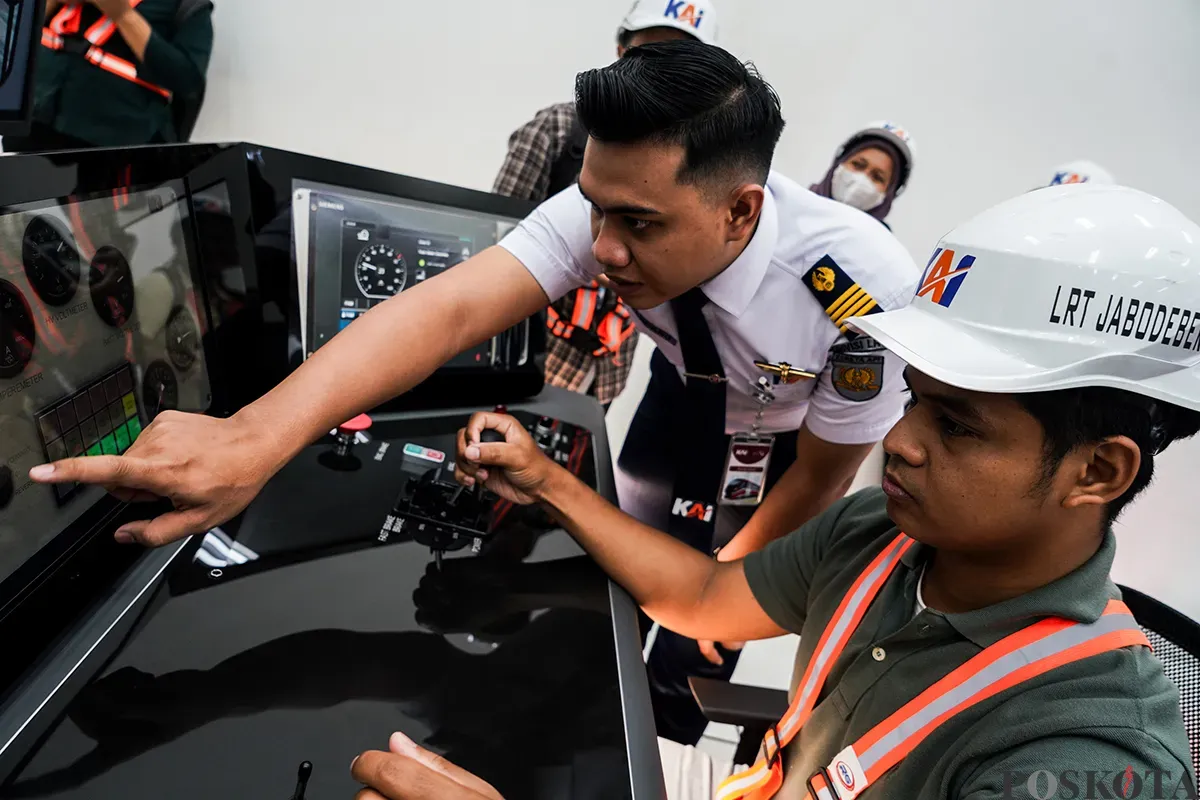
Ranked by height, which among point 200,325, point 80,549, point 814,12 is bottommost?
point 80,549

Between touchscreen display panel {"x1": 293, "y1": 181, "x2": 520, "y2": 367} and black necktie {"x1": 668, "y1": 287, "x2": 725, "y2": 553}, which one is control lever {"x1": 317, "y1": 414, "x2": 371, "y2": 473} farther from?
black necktie {"x1": 668, "y1": 287, "x2": 725, "y2": 553}

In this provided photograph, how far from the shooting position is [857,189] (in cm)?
218

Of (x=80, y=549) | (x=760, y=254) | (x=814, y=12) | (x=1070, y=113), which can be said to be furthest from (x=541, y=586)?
(x=1070, y=113)

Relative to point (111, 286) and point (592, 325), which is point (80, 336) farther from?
point (592, 325)

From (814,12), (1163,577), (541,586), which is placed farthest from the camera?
(814,12)

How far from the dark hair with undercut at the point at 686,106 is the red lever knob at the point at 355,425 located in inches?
20.7

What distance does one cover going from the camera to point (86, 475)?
0.56 m

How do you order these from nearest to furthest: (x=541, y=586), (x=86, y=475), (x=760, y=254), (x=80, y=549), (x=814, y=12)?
1. (x=86, y=475)
2. (x=80, y=549)
3. (x=541, y=586)
4. (x=760, y=254)
5. (x=814, y=12)

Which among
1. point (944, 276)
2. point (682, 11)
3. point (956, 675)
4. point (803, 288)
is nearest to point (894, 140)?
point (682, 11)

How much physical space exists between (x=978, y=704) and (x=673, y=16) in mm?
1676

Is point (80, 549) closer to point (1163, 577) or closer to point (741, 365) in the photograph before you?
point (741, 365)

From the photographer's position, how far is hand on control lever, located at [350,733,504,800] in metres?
0.56

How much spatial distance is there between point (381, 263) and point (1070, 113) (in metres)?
2.62

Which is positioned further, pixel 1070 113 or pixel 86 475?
pixel 1070 113
